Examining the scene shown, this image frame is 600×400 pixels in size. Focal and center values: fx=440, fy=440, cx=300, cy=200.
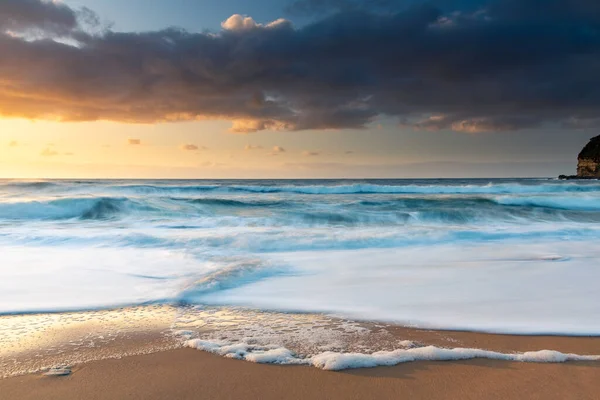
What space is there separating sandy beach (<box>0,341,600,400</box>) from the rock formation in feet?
275

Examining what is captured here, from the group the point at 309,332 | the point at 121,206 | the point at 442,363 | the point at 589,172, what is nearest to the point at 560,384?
the point at 442,363

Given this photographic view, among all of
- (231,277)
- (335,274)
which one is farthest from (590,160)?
(231,277)

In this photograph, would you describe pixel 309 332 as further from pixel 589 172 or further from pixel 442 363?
pixel 589 172

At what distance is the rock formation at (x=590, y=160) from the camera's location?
7275cm

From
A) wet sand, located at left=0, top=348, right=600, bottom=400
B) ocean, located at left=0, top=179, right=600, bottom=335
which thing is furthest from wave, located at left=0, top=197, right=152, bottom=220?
wet sand, located at left=0, top=348, right=600, bottom=400

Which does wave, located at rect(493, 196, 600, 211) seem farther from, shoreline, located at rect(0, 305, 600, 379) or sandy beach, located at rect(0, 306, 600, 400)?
sandy beach, located at rect(0, 306, 600, 400)

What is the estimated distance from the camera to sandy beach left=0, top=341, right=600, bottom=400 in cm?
219

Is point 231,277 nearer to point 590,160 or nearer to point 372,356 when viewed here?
point 372,356

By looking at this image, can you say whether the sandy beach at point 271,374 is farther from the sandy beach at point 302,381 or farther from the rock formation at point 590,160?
the rock formation at point 590,160

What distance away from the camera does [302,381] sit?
91.0 inches

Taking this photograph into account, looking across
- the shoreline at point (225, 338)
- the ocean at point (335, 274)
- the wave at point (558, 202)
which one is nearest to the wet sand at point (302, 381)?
the shoreline at point (225, 338)

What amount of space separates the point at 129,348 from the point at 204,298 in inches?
52.4

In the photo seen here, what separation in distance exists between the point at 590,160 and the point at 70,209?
8224cm

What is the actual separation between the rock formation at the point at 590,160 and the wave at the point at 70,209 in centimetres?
Answer: 7773
